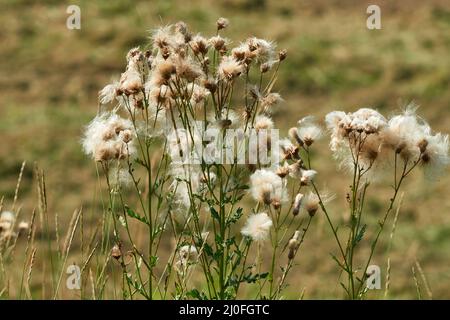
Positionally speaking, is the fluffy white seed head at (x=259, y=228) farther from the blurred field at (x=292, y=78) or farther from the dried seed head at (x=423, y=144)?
the blurred field at (x=292, y=78)

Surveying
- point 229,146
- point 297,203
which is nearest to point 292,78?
point 229,146

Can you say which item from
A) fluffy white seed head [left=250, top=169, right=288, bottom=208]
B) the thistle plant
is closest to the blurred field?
the thistle plant

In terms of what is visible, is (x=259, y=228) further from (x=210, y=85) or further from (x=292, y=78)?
(x=292, y=78)

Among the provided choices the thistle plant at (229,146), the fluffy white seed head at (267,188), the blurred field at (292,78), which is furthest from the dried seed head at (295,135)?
the blurred field at (292,78)

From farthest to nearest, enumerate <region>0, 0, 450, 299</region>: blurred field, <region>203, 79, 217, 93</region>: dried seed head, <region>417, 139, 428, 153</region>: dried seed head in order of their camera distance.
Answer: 1. <region>0, 0, 450, 299</region>: blurred field
2. <region>203, 79, 217, 93</region>: dried seed head
3. <region>417, 139, 428, 153</region>: dried seed head

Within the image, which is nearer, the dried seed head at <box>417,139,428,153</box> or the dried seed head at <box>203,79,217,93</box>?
the dried seed head at <box>417,139,428,153</box>

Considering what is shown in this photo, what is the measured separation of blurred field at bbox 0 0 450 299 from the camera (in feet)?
23.2

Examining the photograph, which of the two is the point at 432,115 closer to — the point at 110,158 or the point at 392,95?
the point at 392,95

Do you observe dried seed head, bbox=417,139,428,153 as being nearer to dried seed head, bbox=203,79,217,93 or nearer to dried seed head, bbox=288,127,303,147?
dried seed head, bbox=288,127,303,147

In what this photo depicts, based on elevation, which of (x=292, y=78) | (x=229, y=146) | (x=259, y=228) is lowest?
(x=259, y=228)

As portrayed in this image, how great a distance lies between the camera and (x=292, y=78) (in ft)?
32.1

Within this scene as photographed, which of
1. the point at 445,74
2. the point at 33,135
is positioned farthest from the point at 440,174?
the point at 445,74

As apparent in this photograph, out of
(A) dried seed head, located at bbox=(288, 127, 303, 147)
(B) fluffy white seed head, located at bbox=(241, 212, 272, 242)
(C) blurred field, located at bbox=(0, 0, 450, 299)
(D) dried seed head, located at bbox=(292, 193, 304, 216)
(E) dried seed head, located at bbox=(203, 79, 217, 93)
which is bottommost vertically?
(B) fluffy white seed head, located at bbox=(241, 212, 272, 242)

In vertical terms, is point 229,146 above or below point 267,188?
above
